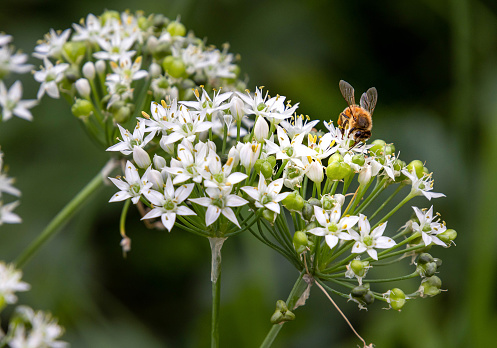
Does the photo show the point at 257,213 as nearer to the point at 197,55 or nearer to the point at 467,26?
the point at 197,55

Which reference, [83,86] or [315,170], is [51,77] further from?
[315,170]

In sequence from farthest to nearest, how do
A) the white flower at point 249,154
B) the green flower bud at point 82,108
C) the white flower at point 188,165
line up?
1. the green flower bud at point 82,108
2. the white flower at point 249,154
3. the white flower at point 188,165

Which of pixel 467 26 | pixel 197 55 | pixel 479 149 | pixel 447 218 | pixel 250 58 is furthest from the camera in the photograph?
pixel 250 58

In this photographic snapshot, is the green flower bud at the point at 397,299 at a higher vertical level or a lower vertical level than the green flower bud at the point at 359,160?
lower

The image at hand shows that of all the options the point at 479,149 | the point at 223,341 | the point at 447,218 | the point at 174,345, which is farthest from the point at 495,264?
the point at 174,345

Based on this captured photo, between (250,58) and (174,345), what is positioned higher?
(250,58)

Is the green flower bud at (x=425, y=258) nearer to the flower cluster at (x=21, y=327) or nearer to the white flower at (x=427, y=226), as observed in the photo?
the white flower at (x=427, y=226)

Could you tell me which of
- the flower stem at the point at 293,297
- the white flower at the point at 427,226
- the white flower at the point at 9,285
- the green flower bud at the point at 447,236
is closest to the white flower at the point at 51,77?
the white flower at the point at 9,285
